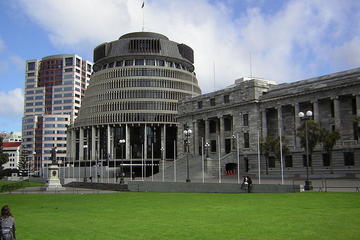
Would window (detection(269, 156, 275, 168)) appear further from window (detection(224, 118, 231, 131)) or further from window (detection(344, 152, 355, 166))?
window (detection(344, 152, 355, 166))

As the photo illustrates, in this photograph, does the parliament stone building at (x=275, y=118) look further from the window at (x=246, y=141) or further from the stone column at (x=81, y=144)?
the stone column at (x=81, y=144)

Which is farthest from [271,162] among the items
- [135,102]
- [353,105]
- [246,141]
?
[135,102]

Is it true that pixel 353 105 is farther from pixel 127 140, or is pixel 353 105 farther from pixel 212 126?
pixel 127 140

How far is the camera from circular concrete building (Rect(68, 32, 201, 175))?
12838cm

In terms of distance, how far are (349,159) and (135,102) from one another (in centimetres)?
7583

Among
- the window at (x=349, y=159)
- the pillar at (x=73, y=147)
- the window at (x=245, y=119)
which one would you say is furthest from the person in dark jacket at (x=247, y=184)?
the pillar at (x=73, y=147)

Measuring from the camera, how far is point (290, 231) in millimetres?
16641

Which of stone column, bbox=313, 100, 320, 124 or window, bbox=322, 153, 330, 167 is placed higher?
stone column, bbox=313, 100, 320, 124

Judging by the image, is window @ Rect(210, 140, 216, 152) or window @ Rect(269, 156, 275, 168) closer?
window @ Rect(269, 156, 275, 168)

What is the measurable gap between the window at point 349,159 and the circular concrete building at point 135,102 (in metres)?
65.4

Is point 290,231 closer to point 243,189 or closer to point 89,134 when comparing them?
point 243,189

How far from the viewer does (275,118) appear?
84.1 meters

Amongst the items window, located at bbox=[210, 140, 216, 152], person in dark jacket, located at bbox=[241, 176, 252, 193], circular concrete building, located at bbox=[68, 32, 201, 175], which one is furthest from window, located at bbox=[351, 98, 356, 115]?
circular concrete building, located at bbox=[68, 32, 201, 175]

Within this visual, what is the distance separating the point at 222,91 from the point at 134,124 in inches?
1707
